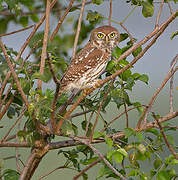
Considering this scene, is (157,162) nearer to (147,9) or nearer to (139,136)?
(139,136)

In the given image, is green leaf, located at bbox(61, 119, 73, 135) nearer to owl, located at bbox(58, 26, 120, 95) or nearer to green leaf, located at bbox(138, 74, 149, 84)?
green leaf, located at bbox(138, 74, 149, 84)

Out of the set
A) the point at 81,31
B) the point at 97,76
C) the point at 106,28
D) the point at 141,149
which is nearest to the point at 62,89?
the point at 97,76

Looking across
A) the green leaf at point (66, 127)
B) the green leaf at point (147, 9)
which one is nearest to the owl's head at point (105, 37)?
the green leaf at point (147, 9)

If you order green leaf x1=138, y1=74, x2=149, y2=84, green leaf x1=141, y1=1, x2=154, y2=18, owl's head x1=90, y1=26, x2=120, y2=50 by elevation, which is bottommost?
green leaf x1=138, y1=74, x2=149, y2=84

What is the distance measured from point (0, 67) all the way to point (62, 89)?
0.70 meters

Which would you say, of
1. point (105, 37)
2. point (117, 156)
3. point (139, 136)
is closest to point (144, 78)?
point (139, 136)

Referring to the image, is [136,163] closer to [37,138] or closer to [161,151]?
[161,151]

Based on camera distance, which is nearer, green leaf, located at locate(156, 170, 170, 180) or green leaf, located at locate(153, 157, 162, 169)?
green leaf, located at locate(156, 170, 170, 180)

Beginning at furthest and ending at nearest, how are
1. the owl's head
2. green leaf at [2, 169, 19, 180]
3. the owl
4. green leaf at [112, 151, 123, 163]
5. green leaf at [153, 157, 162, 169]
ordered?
the owl's head → the owl → green leaf at [2, 169, 19, 180] → green leaf at [153, 157, 162, 169] → green leaf at [112, 151, 123, 163]

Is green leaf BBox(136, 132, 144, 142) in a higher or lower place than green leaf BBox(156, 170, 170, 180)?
higher

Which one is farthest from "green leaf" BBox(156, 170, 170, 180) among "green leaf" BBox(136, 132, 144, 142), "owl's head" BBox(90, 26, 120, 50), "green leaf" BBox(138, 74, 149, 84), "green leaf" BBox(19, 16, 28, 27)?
"owl's head" BBox(90, 26, 120, 50)

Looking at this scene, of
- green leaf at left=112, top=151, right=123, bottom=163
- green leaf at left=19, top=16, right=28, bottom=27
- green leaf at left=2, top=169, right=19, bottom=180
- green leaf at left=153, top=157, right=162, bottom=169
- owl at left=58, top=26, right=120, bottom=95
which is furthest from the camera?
owl at left=58, top=26, right=120, bottom=95

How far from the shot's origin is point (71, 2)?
1.83 meters

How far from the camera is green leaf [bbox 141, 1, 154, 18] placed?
1.83 metres
